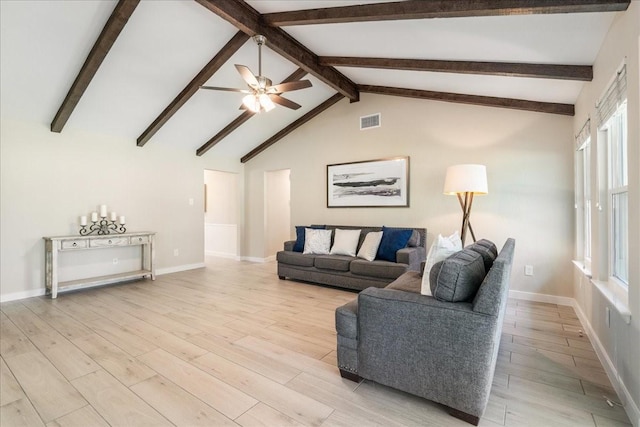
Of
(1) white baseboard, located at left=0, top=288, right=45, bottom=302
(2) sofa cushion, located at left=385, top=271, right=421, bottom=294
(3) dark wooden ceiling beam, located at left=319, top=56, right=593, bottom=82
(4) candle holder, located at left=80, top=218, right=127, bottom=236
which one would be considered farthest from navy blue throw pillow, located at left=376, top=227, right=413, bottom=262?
(1) white baseboard, located at left=0, top=288, right=45, bottom=302

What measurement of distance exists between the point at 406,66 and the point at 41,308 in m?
5.06

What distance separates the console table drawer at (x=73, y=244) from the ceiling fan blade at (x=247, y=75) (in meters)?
3.21

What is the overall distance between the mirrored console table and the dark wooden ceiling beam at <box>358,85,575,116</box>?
4.37 metres

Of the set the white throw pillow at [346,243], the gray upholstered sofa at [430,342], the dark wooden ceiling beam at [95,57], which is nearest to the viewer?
the gray upholstered sofa at [430,342]

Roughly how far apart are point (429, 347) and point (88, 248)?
15.3ft

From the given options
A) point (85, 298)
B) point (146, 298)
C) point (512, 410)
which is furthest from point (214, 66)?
point (512, 410)

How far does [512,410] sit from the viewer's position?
170cm

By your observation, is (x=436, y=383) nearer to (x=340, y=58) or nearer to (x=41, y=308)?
(x=340, y=58)

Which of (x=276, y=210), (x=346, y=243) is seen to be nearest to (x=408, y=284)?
(x=346, y=243)

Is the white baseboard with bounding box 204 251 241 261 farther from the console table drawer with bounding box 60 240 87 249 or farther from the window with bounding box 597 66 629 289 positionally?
the window with bounding box 597 66 629 289

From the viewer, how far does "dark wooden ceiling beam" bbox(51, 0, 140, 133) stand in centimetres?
273

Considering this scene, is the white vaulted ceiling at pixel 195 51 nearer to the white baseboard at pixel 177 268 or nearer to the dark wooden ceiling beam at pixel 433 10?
the dark wooden ceiling beam at pixel 433 10

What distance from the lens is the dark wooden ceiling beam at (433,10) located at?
1835mm

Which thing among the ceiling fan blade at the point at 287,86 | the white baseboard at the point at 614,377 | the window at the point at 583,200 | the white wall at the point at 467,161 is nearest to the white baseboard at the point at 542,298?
the white wall at the point at 467,161
